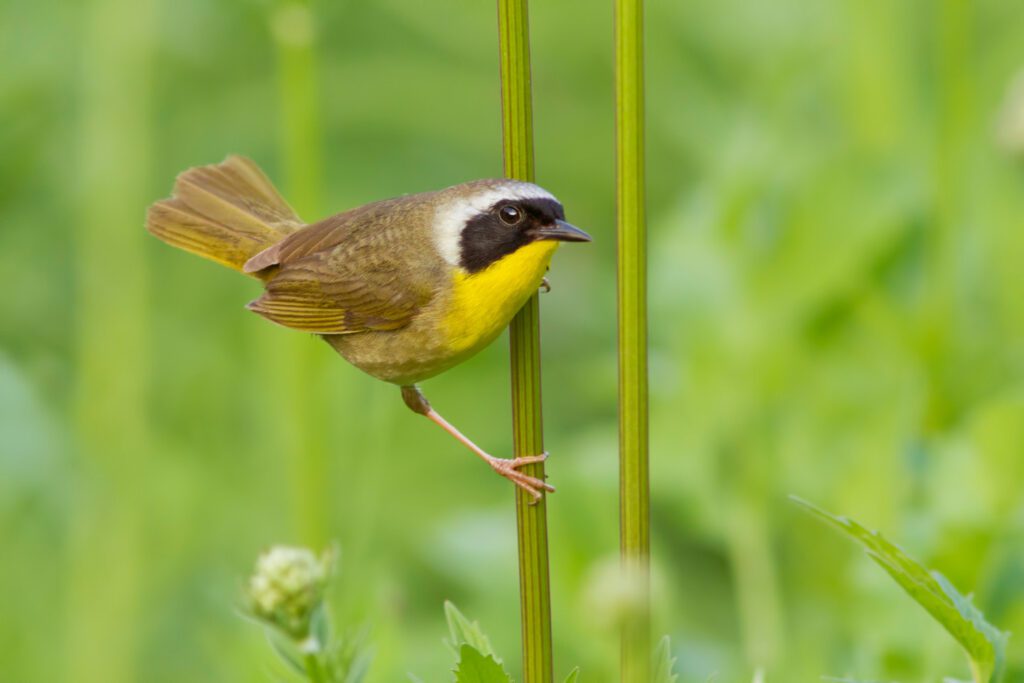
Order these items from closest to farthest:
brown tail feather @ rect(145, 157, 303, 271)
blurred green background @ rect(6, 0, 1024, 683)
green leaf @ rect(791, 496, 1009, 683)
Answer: green leaf @ rect(791, 496, 1009, 683)
brown tail feather @ rect(145, 157, 303, 271)
blurred green background @ rect(6, 0, 1024, 683)

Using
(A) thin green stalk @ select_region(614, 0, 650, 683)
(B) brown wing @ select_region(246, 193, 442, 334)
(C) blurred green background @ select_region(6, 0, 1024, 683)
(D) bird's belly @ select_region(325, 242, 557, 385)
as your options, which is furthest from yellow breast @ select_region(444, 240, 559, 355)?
(A) thin green stalk @ select_region(614, 0, 650, 683)

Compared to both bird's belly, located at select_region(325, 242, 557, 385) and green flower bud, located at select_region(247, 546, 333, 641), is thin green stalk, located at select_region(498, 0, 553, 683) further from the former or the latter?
bird's belly, located at select_region(325, 242, 557, 385)

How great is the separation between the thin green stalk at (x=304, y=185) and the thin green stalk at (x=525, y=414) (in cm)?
133

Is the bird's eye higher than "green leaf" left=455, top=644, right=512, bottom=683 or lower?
higher

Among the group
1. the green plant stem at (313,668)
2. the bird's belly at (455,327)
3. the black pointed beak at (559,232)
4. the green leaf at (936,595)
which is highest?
the black pointed beak at (559,232)

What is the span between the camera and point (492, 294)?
6.98ft

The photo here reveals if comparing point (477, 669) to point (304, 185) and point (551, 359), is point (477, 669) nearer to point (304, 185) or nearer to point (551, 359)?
point (304, 185)

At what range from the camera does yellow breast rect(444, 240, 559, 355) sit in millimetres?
2045

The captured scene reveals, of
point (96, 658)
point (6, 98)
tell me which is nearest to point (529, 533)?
point (96, 658)

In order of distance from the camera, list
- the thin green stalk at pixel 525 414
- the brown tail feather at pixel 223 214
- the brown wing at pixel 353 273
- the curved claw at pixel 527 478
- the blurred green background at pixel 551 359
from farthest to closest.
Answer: the blurred green background at pixel 551 359, the brown tail feather at pixel 223 214, the brown wing at pixel 353 273, the curved claw at pixel 527 478, the thin green stalk at pixel 525 414

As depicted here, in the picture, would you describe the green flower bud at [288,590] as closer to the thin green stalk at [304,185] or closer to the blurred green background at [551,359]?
the blurred green background at [551,359]

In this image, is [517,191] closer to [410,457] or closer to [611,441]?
[611,441]

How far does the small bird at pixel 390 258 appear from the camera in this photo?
2.13 meters

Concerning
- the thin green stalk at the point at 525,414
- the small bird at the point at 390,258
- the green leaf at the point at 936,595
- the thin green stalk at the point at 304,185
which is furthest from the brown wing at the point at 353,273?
the green leaf at the point at 936,595
